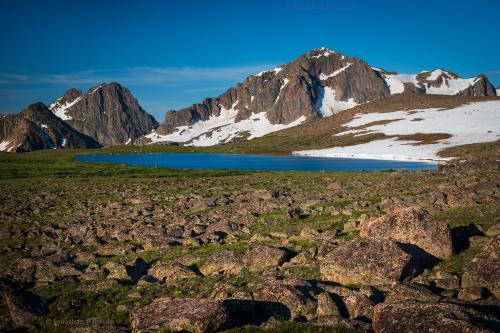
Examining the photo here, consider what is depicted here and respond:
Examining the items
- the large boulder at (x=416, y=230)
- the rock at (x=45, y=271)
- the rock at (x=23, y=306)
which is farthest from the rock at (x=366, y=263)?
the rock at (x=45, y=271)

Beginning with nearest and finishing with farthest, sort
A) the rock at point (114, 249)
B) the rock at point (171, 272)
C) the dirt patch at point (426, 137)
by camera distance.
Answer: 1. the rock at point (171, 272)
2. the rock at point (114, 249)
3. the dirt patch at point (426, 137)

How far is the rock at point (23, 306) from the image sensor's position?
16.8 metres

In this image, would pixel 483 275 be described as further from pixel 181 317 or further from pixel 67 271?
pixel 67 271

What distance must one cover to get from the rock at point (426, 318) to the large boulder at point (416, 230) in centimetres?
830

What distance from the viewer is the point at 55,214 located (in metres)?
44.3

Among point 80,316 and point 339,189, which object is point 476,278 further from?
point 339,189

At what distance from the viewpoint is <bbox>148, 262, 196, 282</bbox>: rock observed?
874 inches

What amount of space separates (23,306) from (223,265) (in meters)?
10.2

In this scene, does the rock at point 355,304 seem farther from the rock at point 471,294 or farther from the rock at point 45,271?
the rock at point 45,271

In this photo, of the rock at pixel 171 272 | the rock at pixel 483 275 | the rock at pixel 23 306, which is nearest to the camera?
the rock at pixel 23 306

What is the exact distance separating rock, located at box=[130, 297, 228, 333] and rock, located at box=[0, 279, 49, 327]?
4.78 meters

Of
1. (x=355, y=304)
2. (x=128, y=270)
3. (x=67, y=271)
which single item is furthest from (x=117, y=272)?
(x=355, y=304)

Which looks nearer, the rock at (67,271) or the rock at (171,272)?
the rock at (171,272)

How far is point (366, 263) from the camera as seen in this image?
1955 centimetres
